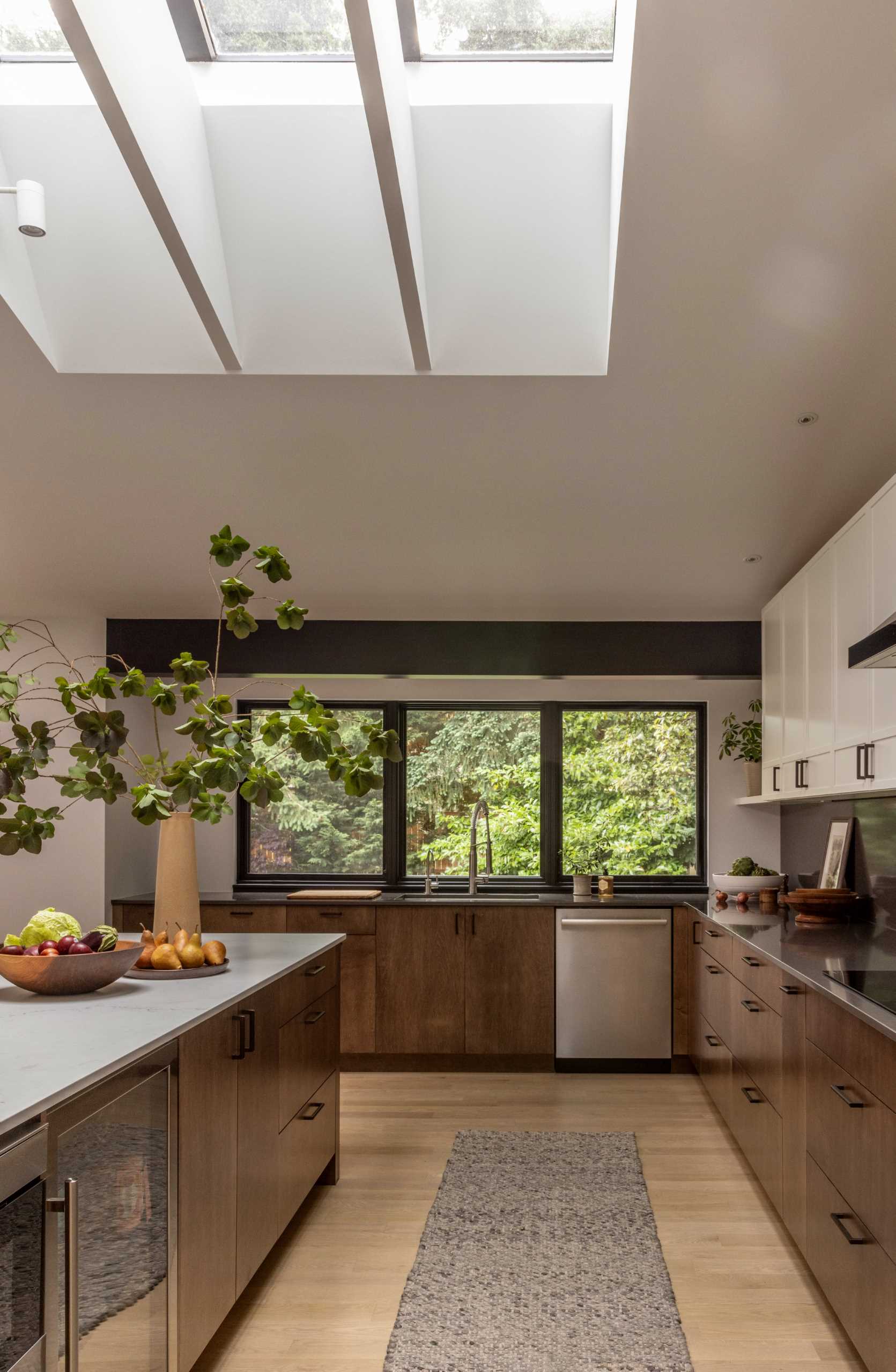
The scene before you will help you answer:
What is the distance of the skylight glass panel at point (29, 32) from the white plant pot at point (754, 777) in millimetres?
4310

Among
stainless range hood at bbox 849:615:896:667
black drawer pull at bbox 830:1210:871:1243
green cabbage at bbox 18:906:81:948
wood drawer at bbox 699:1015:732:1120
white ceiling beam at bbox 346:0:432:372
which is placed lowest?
wood drawer at bbox 699:1015:732:1120

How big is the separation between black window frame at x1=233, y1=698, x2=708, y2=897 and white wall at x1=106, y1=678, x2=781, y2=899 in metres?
0.04

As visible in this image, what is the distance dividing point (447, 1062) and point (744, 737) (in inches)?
90.5

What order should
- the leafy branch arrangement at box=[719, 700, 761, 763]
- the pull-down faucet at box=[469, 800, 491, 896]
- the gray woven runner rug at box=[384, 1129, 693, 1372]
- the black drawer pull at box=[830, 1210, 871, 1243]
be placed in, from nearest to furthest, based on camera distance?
the black drawer pull at box=[830, 1210, 871, 1243]
the gray woven runner rug at box=[384, 1129, 693, 1372]
the leafy branch arrangement at box=[719, 700, 761, 763]
the pull-down faucet at box=[469, 800, 491, 896]

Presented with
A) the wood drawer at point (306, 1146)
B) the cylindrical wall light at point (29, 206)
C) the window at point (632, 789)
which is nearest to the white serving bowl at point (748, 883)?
the window at point (632, 789)

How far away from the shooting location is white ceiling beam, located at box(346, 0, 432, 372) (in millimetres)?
2721

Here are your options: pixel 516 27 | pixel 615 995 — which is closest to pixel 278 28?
pixel 516 27

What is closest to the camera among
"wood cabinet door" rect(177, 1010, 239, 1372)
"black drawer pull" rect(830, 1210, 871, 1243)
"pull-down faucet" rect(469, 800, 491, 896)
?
"wood cabinet door" rect(177, 1010, 239, 1372)

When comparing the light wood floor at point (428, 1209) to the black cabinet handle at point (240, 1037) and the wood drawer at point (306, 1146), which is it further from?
the black cabinet handle at point (240, 1037)

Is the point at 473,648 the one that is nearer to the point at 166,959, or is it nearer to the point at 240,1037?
the point at 166,959

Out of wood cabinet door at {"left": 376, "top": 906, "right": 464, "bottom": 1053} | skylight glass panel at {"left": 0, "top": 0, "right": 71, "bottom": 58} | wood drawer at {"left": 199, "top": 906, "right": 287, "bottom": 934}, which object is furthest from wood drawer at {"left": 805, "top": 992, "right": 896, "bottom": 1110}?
skylight glass panel at {"left": 0, "top": 0, "right": 71, "bottom": 58}

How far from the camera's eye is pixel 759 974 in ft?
12.0

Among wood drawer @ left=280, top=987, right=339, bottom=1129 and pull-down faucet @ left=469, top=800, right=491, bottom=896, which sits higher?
pull-down faucet @ left=469, top=800, right=491, bottom=896

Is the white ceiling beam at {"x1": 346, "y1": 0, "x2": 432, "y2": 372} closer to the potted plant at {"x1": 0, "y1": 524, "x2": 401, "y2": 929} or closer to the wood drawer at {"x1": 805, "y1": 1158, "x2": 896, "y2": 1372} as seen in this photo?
the potted plant at {"x1": 0, "y1": 524, "x2": 401, "y2": 929}
